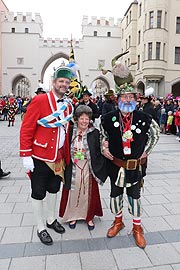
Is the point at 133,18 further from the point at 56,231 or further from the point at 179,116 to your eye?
the point at 56,231

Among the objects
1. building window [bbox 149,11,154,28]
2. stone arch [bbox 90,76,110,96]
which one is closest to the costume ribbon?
stone arch [bbox 90,76,110,96]

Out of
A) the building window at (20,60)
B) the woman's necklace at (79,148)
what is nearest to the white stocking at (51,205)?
the woman's necklace at (79,148)

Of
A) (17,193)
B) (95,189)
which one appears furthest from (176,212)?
(17,193)

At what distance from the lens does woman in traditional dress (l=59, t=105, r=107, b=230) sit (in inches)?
127

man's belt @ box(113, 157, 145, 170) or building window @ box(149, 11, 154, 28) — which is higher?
building window @ box(149, 11, 154, 28)

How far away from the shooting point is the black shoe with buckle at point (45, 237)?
2.99 meters

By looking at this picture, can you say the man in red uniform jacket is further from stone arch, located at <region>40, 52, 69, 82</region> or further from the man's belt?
stone arch, located at <region>40, 52, 69, 82</region>

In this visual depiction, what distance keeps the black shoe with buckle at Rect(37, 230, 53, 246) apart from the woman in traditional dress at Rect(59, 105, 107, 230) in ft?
1.37

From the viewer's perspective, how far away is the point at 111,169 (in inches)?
123

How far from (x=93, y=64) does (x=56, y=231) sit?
112 ft

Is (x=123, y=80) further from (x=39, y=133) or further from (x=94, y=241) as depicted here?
(x=94, y=241)

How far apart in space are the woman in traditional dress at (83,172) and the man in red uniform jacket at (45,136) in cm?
21

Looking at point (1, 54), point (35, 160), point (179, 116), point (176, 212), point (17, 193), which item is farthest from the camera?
point (1, 54)

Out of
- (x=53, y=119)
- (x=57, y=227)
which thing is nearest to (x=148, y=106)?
(x=53, y=119)
